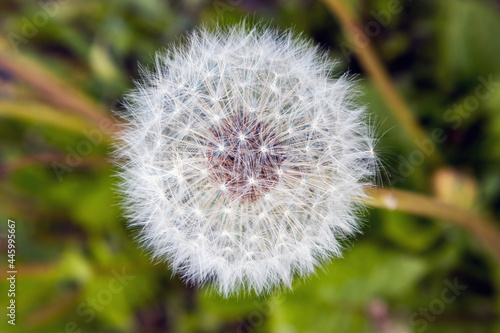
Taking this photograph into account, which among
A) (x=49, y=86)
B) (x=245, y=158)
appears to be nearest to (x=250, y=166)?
(x=245, y=158)

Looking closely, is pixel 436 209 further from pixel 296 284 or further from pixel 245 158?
pixel 245 158

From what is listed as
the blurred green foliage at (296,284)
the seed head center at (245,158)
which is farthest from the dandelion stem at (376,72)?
the seed head center at (245,158)

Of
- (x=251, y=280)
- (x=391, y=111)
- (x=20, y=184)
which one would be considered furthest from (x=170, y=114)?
(x=20, y=184)

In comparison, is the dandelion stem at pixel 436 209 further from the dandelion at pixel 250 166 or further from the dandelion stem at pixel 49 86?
the dandelion stem at pixel 49 86

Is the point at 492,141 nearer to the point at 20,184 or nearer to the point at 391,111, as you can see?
the point at 391,111

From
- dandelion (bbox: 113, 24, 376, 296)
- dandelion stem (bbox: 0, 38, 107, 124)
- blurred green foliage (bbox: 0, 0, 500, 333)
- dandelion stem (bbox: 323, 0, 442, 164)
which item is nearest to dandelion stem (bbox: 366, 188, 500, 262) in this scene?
dandelion (bbox: 113, 24, 376, 296)

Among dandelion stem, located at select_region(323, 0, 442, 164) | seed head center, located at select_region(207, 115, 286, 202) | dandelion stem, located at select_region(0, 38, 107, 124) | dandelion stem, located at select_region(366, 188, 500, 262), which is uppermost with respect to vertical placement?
dandelion stem, located at select_region(0, 38, 107, 124)

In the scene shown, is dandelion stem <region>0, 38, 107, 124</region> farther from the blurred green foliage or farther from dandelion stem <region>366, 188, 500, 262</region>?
dandelion stem <region>366, 188, 500, 262</region>
